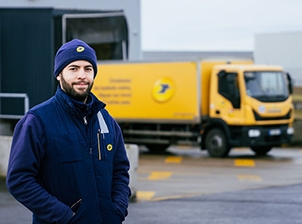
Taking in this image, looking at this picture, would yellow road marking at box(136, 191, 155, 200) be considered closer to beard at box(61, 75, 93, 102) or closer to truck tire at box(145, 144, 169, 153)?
beard at box(61, 75, 93, 102)

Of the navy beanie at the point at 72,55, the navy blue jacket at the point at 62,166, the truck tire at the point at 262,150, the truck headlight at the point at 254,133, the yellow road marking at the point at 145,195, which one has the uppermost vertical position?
the navy beanie at the point at 72,55

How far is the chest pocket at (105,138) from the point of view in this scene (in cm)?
438

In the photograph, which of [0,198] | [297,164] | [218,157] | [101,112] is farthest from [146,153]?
[101,112]

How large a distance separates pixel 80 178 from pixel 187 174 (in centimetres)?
1273

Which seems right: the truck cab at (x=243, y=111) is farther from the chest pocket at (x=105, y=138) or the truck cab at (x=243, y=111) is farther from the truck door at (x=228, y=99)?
the chest pocket at (x=105, y=138)

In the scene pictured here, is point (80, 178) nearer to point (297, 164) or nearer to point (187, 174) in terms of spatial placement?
point (187, 174)

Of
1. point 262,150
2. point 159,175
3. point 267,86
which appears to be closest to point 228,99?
point 267,86

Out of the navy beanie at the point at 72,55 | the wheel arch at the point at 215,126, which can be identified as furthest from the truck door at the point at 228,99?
the navy beanie at the point at 72,55

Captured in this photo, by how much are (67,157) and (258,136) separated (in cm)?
1730

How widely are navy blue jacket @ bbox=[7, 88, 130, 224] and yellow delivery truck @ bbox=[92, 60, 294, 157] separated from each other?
55.8 feet

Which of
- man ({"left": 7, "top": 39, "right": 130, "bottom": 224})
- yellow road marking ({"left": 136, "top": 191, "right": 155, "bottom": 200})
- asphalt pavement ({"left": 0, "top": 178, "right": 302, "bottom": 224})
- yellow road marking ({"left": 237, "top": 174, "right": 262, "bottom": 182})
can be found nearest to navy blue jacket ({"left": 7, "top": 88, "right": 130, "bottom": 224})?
man ({"left": 7, "top": 39, "right": 130, "bottom": 224})

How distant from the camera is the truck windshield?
2164 cm

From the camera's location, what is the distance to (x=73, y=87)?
4.33 metres

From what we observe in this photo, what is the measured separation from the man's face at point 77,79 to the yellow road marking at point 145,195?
27.3 ft
